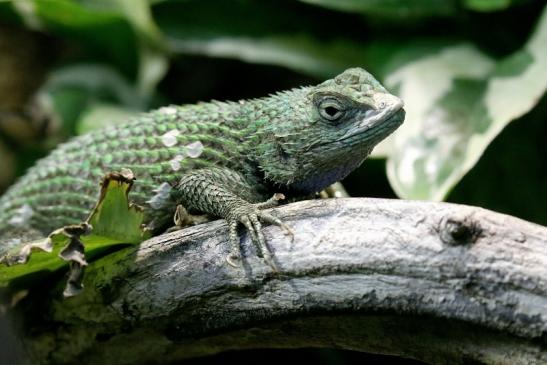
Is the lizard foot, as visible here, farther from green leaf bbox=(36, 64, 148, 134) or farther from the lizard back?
green leaf bbox=(36, 64, 148, 134)

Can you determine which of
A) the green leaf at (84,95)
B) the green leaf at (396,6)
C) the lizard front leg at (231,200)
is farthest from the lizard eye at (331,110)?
the green leaf at (84,95)

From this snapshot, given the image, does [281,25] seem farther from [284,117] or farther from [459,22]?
[284,117]

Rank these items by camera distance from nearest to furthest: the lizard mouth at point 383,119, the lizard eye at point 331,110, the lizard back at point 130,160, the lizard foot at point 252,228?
1. the lizard foot at point 252,228
2. the lizard mouth at point 383,119
3. the lizard eye at point 331,110
4. the lizard back at point 130,160

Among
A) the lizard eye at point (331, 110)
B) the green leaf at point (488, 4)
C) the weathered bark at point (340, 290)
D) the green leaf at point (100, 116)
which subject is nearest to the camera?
the weathered bark at point (340, 290)

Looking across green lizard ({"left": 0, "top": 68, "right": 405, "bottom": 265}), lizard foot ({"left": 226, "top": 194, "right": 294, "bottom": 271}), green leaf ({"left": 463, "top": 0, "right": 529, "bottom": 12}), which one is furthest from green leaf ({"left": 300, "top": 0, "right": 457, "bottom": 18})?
lizard foot ({"left": 226, "top": 194, "right": 294, "bottom": 271})

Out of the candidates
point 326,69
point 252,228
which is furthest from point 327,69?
point 252,228

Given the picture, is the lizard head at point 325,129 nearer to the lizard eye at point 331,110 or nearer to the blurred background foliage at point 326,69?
the lizard eye at point 331,110
